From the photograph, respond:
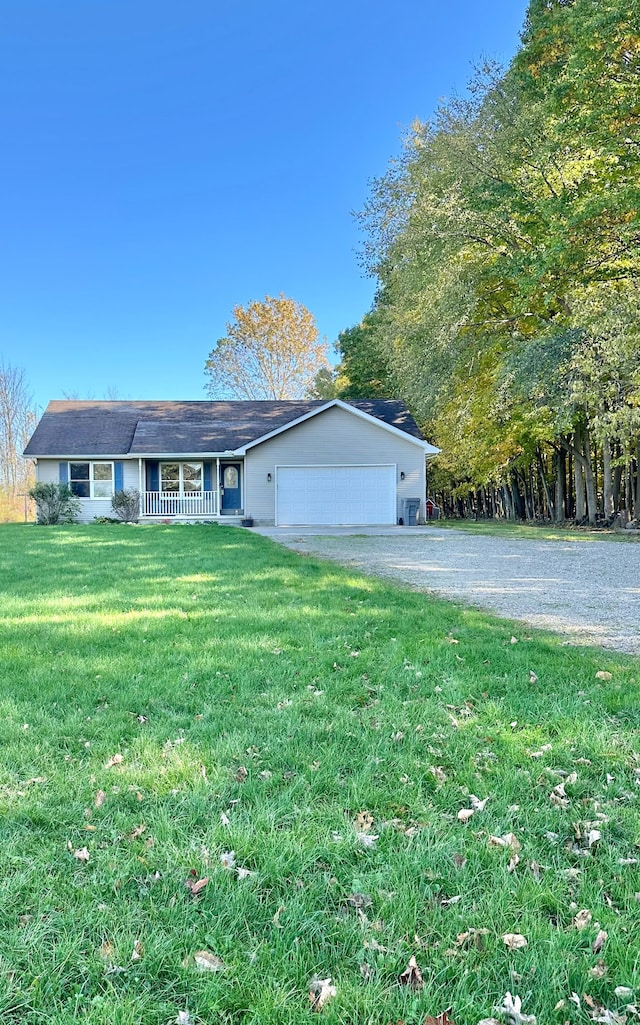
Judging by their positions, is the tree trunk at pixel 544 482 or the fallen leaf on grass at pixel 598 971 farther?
the tree trunk at pixel 544 482

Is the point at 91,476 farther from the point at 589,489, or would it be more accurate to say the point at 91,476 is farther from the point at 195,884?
the point at 195,884

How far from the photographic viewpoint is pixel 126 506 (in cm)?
2097

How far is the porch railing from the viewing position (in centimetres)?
2083

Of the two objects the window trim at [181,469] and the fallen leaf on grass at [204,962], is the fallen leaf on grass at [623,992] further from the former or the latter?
the window trim at [181,469]

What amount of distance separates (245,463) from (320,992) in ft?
62.7

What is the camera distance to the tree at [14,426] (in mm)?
31500

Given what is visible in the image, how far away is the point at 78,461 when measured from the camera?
2134cm

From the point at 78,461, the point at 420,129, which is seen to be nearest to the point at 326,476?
the point at 78,461

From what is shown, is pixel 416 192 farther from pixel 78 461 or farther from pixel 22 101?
pixel 78 461

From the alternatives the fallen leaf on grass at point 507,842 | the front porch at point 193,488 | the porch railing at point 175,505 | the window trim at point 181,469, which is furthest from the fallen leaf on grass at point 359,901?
the window trim at point 181,469

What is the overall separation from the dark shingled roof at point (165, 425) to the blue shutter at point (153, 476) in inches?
30.5

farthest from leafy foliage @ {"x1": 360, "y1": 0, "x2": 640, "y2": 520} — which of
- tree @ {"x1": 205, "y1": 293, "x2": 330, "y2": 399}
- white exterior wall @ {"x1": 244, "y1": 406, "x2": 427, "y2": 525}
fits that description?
tree @ {"x1": 205, "y1": 293, "x2": 330, "y2": 399}

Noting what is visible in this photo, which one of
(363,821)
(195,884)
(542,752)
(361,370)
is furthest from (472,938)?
(361,370)

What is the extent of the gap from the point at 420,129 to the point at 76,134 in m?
13.5
